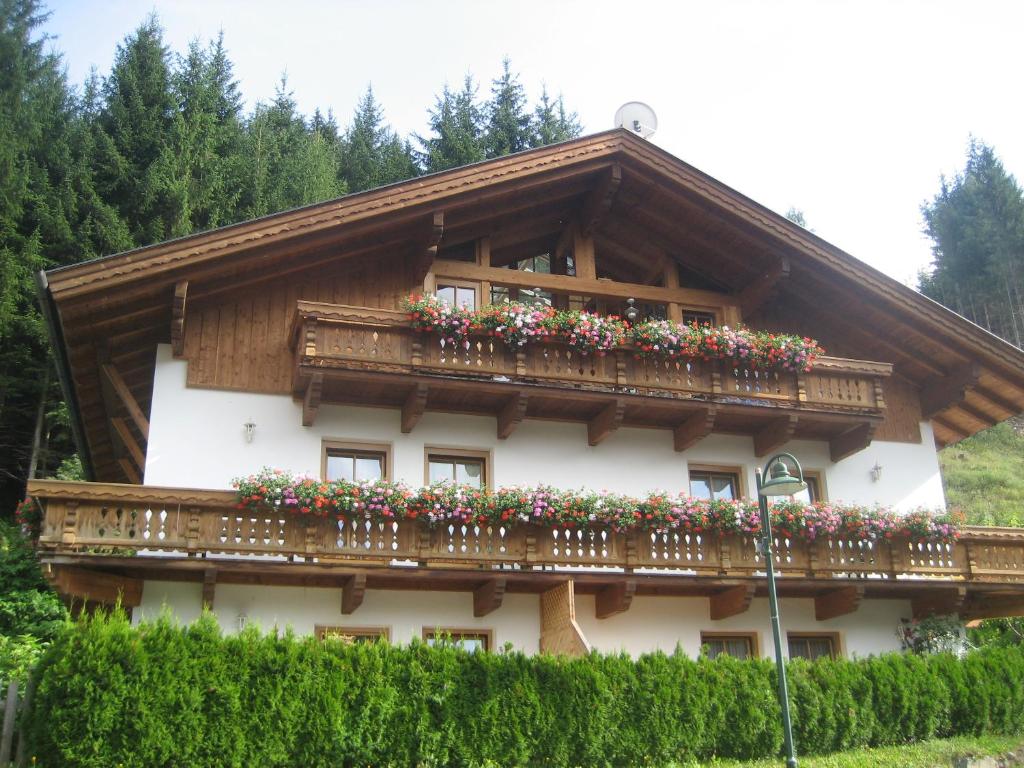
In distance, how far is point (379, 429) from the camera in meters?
17.9

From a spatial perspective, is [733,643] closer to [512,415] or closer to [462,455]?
[512,415]

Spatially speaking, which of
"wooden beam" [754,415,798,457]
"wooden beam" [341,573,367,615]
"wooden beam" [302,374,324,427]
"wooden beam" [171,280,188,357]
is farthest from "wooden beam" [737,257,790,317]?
"wooden beam" [171,280,188,357]

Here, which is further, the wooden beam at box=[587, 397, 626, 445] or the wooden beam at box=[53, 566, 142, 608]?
the wooden beam at box=[587, 397, 626, 445]

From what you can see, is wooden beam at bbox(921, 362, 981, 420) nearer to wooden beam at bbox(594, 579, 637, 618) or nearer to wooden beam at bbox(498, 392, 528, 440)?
wooden beam at bbox(594, 579, 637, 618)

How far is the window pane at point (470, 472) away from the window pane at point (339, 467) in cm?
185

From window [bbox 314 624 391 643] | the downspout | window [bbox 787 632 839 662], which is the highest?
the downspout

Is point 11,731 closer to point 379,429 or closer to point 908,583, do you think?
point 379,429

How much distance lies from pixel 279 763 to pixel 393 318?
7.50 m

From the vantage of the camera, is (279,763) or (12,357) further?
(12,357)

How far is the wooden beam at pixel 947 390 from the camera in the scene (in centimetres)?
2084

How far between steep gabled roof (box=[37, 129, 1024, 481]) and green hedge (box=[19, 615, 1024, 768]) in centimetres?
594

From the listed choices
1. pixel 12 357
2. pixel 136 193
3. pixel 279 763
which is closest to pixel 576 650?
pixel 279 763

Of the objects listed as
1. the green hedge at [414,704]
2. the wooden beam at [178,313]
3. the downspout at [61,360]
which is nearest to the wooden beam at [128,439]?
the downspout at [61,360]

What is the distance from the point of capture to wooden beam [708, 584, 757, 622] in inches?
691
